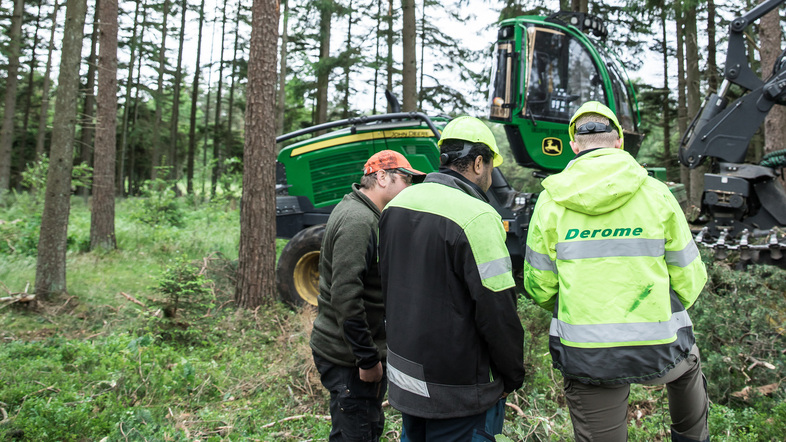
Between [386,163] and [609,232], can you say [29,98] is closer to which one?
[386,163]

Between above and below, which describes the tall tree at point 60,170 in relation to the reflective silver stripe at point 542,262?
above

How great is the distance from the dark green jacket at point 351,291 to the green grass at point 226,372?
1.31m

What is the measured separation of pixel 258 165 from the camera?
6.87 meters

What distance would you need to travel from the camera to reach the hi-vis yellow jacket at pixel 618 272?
2232mm

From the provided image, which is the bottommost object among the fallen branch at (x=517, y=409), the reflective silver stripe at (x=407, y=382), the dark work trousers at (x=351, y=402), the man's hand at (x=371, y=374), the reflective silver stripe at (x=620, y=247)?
the fallen branch at (x=517, y=409)

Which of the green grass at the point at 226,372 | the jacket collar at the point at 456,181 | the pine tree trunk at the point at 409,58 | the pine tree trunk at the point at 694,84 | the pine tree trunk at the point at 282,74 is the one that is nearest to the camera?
the jacket collar at the point at 456,181

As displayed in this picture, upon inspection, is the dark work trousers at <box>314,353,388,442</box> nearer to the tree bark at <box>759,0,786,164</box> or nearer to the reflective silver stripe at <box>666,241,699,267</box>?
the reflective silver stripe at <box>666,241,699,267</box>

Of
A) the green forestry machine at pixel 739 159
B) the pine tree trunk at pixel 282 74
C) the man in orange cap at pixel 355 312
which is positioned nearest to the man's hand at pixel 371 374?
the man in orange cap at pixel 355 312

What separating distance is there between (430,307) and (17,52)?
734 inches

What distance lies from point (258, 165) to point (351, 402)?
15.0ft

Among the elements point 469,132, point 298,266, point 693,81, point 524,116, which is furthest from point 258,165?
point 693,81

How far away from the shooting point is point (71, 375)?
4.69m

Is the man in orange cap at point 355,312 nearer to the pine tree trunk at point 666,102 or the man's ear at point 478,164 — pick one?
the man's ear at point 478,164

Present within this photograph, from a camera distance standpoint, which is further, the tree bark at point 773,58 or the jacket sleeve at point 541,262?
the tree bark at point 773,58
